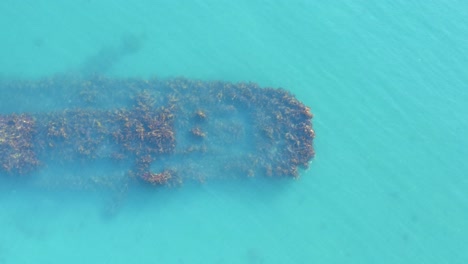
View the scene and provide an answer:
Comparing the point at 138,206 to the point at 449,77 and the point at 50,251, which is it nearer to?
the point at 50,251

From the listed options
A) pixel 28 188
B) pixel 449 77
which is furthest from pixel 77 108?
pixel 449 77

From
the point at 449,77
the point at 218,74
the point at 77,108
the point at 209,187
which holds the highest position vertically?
the point at 449,77

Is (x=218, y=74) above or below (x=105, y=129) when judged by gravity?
above

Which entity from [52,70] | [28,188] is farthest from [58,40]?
[28,188]

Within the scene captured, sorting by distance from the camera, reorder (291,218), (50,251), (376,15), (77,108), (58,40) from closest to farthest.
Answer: (50,251) < (291,218) < (77,108) < (58,40) < (376,15)

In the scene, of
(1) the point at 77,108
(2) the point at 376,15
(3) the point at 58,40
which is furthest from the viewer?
(2) the point at 376,15

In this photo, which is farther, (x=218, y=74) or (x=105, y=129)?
(x=218, y=74)
